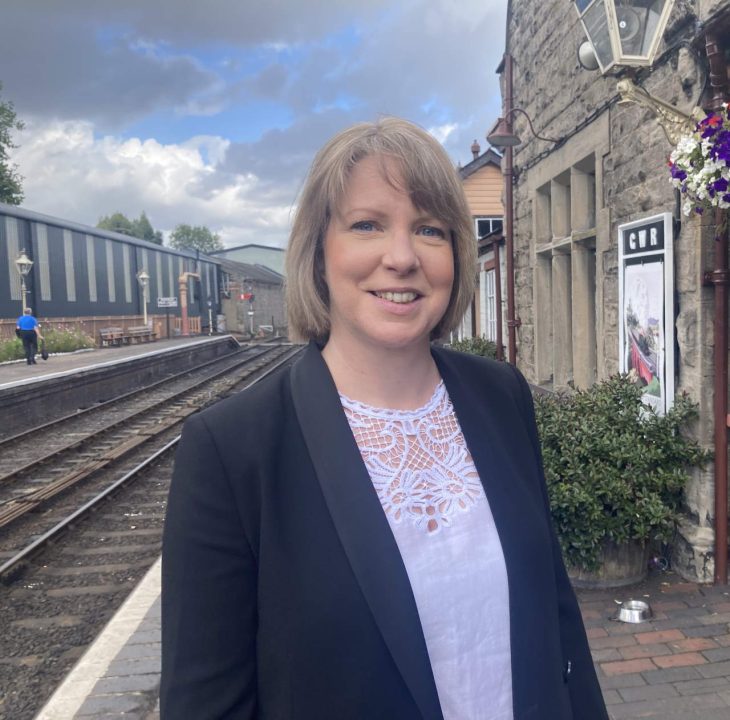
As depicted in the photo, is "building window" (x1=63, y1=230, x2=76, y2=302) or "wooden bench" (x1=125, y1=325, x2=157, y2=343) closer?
"building window" (x1=63, y1=230, x2=76, y2=302)

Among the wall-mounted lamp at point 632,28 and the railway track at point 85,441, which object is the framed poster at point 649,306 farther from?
the railway track at point 85,441

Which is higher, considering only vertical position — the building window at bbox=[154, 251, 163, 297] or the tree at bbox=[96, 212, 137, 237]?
the tree at bbox=[96, 212, 137, 237]

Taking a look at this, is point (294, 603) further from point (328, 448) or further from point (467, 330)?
point (467, 330)

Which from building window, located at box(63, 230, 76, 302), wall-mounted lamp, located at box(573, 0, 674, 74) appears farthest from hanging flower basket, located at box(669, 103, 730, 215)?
building window, located at box(63, 230, 76, 302)

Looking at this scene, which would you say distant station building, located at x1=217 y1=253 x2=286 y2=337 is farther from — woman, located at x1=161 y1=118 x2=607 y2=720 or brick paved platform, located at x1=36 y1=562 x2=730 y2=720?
woman, located at x1=161 y1=118 x2=607 y2=720

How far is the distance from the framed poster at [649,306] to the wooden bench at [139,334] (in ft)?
107

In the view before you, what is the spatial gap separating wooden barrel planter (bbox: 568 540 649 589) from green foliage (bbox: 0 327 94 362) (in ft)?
69.7

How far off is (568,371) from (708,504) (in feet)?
11.6

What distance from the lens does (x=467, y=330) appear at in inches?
608

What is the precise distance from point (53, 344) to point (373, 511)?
89.5ft

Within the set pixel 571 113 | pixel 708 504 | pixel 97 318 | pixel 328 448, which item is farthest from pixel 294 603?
pixel 97 318

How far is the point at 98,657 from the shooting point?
12.6 feet

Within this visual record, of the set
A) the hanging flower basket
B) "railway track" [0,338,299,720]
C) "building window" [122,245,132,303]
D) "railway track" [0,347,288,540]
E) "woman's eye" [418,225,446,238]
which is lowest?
"railway track" [0,338,299,720]

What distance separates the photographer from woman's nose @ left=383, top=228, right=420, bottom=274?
147 centimetres
